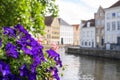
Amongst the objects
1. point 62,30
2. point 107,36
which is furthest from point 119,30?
point 62,30

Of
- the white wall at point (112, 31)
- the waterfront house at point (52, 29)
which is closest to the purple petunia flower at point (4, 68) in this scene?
the white wall at point (112, 31)

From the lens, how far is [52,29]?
111m

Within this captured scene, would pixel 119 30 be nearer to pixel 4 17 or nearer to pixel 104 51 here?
pixel 104 51

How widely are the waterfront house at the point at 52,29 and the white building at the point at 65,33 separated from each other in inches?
125

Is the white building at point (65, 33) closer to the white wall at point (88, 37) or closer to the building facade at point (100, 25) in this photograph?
the white wall at point (88, 37)

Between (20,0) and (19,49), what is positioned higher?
(20,0)

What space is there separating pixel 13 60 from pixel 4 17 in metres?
2.46

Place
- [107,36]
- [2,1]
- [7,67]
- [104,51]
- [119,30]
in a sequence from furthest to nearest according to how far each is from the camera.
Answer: [107,36], [119,30], [104,51], [2,1], [7,67]

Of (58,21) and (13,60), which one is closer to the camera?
(13,60)

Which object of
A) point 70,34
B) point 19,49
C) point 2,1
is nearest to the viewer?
point 19,49

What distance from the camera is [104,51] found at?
48.8 m

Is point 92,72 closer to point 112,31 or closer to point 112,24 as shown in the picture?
point 112,31

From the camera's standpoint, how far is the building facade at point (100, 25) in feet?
221

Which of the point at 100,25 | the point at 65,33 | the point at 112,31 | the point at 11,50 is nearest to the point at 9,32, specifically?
the point at 11,50
